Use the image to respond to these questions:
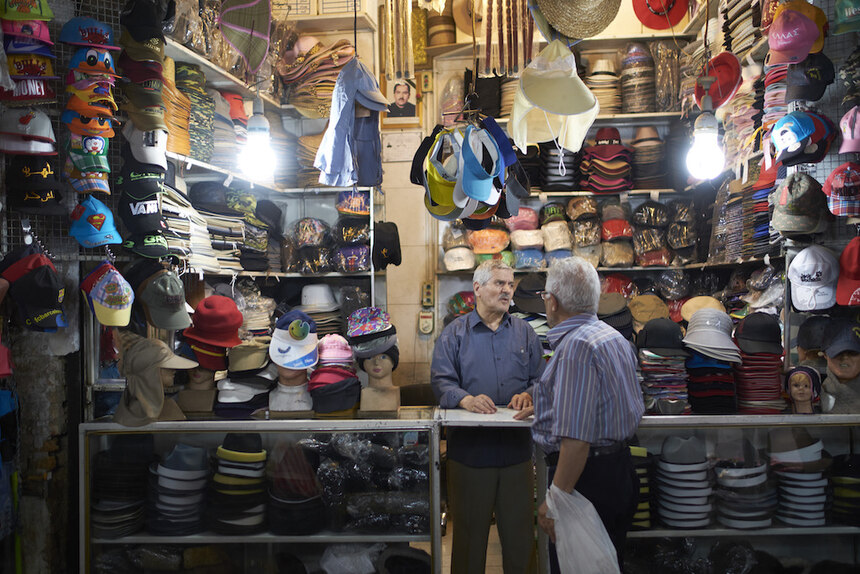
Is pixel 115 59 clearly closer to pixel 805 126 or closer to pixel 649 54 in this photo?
pixel 805 126

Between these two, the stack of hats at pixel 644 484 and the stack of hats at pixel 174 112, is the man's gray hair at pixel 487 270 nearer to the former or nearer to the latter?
the stack of hats at pixel 644 484

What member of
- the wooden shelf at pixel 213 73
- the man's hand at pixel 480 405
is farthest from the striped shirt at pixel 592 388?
the wooden shelf at pixel 213 73

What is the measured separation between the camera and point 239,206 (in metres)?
4.92

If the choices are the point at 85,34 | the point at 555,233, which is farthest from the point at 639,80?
the point at 85,34

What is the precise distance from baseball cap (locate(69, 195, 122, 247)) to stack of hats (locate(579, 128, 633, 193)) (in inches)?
148

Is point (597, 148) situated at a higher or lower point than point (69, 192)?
higher

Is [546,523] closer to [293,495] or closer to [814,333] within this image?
[293,495]

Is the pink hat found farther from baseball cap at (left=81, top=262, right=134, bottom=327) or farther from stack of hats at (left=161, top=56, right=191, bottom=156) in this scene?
stack of hats at (left=161, top=56, right=191, bottom=156)

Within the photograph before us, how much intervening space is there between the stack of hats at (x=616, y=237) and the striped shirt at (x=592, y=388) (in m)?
3.14

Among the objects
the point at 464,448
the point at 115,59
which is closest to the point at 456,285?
the point at 464,448

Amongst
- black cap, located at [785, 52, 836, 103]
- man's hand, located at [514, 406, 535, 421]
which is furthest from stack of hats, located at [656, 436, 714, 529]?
black cap, located at [785, 52, 836, 103]

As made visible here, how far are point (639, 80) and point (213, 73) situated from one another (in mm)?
3391

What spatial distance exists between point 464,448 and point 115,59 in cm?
267

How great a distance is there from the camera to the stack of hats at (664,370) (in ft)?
10.1
